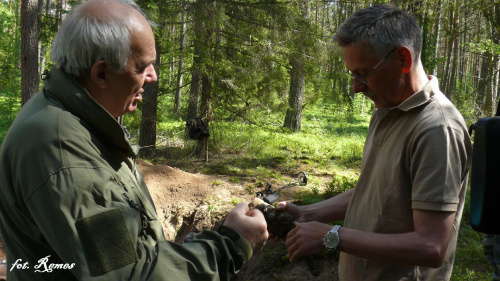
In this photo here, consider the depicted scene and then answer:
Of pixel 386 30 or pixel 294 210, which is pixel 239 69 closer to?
pixel 294 210

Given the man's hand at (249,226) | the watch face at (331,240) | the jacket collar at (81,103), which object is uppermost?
the jacket collar at (81,103)

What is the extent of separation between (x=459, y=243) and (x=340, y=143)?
811cm

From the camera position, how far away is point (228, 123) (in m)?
11.9

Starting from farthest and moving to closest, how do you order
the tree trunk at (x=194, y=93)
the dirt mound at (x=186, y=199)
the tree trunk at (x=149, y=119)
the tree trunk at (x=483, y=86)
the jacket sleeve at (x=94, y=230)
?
the tree trunk at (x=483, y=86), the tree trunk at (x=149, y=119), the tree trunk at (x=194, y=93), the dirt mound at (x=186, y=199), the jacket sleeve at (x=94, y=230)

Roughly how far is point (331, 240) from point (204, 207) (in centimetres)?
563

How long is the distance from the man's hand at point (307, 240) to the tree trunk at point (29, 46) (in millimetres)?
8700

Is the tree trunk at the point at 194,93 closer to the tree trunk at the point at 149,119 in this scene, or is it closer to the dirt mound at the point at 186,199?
the tree trunk at the point at 149,119

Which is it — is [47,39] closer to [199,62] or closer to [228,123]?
[199,62]

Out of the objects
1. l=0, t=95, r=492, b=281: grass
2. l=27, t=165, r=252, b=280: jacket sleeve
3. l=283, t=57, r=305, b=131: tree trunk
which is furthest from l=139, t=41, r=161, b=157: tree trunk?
l=27, t=165, r=252, b=280: jacket sleeve

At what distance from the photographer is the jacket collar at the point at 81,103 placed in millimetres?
1634

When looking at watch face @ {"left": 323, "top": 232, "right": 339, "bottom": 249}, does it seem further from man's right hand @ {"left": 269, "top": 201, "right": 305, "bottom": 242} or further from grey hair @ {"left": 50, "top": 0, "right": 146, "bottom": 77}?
grey hair @ {"left": 50, "top": 0, "right": 146, "bottom": 77}

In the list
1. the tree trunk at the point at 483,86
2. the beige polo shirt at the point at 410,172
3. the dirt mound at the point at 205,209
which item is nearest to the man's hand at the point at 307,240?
the beige polo shirt at the point at 410,172

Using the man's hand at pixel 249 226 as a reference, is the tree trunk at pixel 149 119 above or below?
below

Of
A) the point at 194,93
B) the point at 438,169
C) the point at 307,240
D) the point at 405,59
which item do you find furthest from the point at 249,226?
the point at 194,93
